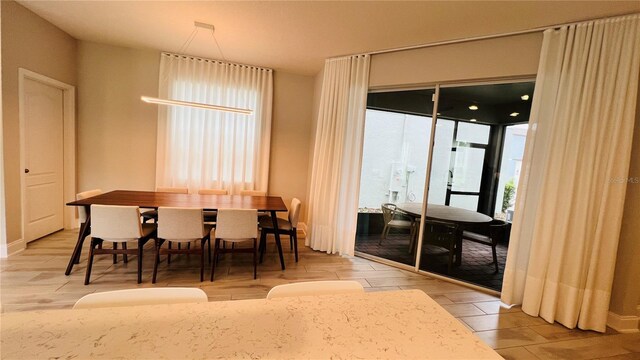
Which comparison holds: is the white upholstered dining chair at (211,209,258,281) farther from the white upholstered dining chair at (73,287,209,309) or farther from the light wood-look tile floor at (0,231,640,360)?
the white upholstered dining chair at (73,287,209,309)

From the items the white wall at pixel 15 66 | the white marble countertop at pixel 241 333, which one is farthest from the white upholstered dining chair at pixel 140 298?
the white wall at pixel 15 66

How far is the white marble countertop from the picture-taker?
728mm

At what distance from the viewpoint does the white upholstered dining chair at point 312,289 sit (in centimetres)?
117

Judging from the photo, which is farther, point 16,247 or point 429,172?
point 429,172

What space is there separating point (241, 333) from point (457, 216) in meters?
3.22

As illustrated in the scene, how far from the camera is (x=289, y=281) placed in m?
3.03

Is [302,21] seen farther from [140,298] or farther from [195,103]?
[140,298]

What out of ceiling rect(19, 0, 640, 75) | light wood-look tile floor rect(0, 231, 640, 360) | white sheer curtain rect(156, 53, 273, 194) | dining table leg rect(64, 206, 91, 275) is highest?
ceiling rect(19, 0, 640, 75)

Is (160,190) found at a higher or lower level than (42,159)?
lower

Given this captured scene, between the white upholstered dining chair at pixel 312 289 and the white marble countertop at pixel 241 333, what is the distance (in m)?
0.16

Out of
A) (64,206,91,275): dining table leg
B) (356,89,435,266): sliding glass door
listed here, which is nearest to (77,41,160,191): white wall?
(64,206,91,275): dining table leg

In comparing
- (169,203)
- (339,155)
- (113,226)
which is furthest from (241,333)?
(339,155)

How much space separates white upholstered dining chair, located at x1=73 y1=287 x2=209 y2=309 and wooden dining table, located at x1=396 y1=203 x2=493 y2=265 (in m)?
3.07

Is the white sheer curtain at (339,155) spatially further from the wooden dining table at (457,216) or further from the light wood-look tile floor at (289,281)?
the wooden dining table at (457,216)
